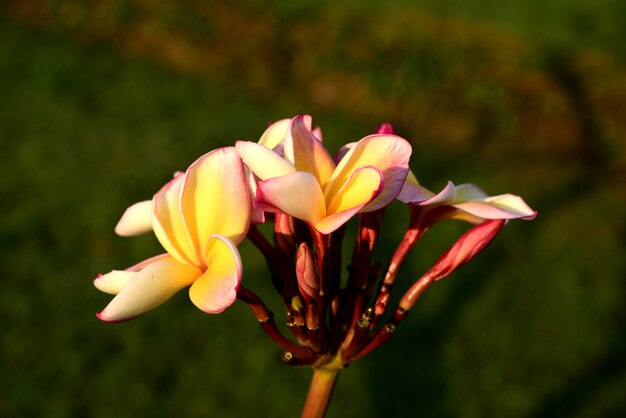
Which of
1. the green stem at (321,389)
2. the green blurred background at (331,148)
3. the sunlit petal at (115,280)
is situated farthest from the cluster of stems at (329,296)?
the green blurred background at (331,148)

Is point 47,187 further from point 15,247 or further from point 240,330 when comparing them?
point 240,330

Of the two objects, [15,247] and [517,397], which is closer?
[517,397]

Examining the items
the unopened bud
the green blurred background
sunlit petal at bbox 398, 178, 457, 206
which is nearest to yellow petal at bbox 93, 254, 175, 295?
the unopened bud

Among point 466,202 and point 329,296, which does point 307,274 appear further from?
point 466,202

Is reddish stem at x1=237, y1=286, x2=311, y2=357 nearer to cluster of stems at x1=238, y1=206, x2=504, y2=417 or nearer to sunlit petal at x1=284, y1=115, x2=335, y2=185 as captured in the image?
cluster of stems at x1=238, y1=206, x2=504, y2=417

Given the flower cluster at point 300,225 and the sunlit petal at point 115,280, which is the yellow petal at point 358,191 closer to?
the flower cluster at point 300,225

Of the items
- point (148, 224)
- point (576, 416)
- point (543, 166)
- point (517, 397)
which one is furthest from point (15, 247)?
point (543, 166)
